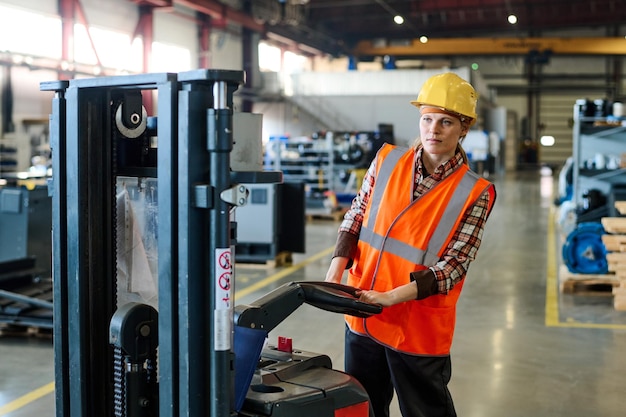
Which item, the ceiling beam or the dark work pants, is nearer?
the dark work pants

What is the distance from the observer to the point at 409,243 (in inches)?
107

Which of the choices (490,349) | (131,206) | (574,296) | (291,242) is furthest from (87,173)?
(291,242)

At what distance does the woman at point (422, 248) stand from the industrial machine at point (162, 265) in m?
0.34

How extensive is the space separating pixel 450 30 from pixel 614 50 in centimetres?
615

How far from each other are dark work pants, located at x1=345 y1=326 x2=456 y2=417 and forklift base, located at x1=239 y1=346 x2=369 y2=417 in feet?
1.11

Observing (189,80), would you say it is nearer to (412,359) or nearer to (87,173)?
(87,173)

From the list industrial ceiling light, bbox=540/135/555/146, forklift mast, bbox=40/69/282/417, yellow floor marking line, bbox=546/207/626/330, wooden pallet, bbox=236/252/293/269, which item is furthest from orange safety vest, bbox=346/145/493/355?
industrial ceiling light, bbox=540/135/555/146

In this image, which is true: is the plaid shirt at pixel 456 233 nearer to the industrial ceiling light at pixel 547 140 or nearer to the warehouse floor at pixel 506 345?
the warehouse floor at pixel 506 345

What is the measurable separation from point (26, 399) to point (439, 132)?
319cm

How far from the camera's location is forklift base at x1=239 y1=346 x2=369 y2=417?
2.11m

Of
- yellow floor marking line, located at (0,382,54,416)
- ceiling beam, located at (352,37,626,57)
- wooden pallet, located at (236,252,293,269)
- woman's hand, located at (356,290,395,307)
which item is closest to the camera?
woman's hand, located at (356,290,395,307)

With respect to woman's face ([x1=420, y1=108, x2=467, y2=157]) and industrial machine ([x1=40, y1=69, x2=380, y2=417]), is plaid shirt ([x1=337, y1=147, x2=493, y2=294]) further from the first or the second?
industrial machine ([x1=40, y1=69, x2=380, y2=417])

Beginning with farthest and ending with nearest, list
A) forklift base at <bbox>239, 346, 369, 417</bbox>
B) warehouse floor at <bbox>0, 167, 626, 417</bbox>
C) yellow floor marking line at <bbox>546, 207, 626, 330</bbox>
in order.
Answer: yellow floor marking line at <bbox>546, 207, 626, 330</bbox>, warehouse floor at <bbox>0, 167, 626, 417</bbox>, forklift base at <bbox>239, 346, 369, 417</bbox>

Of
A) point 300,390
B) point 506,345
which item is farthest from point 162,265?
point 506,345
